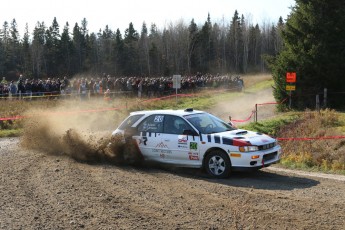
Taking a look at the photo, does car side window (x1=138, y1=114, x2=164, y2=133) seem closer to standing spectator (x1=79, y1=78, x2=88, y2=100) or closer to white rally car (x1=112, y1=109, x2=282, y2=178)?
white rally car (x1=112, y1=109, x2=282, y2=178)

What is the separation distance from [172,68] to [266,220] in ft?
291

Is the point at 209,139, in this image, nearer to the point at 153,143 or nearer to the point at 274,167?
the point at 153,143

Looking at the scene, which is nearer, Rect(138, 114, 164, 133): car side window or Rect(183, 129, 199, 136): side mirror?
Rect(183, 129, 199, 136): side mirror

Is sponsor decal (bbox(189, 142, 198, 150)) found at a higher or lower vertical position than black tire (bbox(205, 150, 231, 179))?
higher

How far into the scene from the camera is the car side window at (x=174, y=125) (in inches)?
454

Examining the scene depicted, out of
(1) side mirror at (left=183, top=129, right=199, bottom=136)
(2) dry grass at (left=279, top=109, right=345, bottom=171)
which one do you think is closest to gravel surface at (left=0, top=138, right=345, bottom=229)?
(1) side mirror at (left=183, top=129, right=199, bottom=136)

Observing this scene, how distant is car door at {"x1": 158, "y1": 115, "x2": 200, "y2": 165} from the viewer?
1123 cm

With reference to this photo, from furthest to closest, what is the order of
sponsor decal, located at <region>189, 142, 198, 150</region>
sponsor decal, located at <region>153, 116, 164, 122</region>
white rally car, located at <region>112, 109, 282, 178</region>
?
sponsor decal, located at <region>153, 116, 164, 122</region>, sponsor decal, located at <region>189, 142, 198, 150</region>, white rally car, located at <region>112, 109, 282, 178</region>

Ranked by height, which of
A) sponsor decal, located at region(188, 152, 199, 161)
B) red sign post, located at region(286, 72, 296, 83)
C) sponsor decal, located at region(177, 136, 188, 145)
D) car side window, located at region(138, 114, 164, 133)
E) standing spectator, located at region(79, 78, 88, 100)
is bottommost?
sponsor decal, located at region(188, 152, 199, 161)

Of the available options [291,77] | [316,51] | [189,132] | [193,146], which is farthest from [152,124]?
[316,51]

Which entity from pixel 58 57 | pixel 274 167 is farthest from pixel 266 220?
pixel 58 57

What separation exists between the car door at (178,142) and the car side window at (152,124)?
154mm

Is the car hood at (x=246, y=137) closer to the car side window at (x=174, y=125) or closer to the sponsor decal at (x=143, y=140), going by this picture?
the car side window at (x=174, y=125)

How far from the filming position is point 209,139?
35.9 ft
